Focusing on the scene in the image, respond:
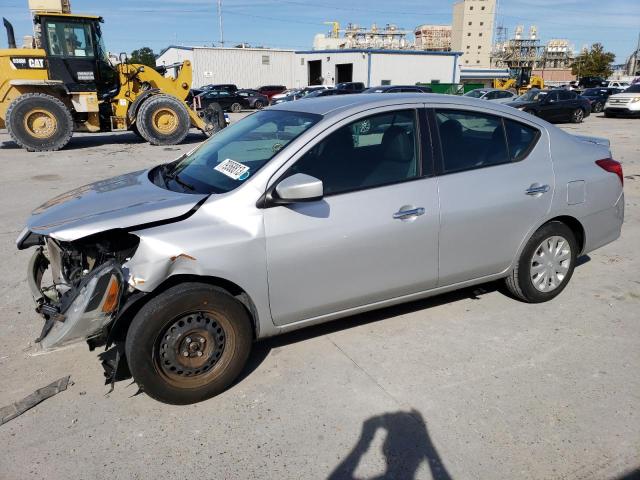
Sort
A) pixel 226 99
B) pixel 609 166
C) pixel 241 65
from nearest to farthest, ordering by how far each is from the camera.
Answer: pixel 609 166, pixel 226 99, pixel 241 65

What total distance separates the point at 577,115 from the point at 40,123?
70.6 feet

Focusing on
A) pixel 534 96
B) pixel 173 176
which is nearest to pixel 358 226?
pixel 173 176

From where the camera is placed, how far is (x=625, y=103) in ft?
82.3

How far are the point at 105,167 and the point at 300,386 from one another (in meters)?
10.4

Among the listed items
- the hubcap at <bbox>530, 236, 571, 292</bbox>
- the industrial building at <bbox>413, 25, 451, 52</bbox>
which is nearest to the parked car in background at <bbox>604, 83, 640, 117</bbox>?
the hubcap at <bbox>530, 236, 571, 292</bbox>

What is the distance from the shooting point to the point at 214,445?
272 centimetres

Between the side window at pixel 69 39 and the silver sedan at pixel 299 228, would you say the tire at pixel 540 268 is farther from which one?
the side window at pixel 69 39

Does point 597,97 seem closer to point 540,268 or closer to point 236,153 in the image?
point 540,268

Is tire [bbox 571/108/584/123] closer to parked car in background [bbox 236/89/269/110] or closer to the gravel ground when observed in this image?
parked car in background [bbox 236/89/269/110]

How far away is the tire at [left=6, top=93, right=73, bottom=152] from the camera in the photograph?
1381cm

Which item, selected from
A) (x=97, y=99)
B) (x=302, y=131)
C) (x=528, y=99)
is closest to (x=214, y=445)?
(x=302, y=131)

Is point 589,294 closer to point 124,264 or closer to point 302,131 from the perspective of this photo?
point 302,131

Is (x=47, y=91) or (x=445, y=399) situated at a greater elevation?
(x=47, y=91)

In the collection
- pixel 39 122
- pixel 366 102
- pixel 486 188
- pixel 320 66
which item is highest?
pixel 320 66
